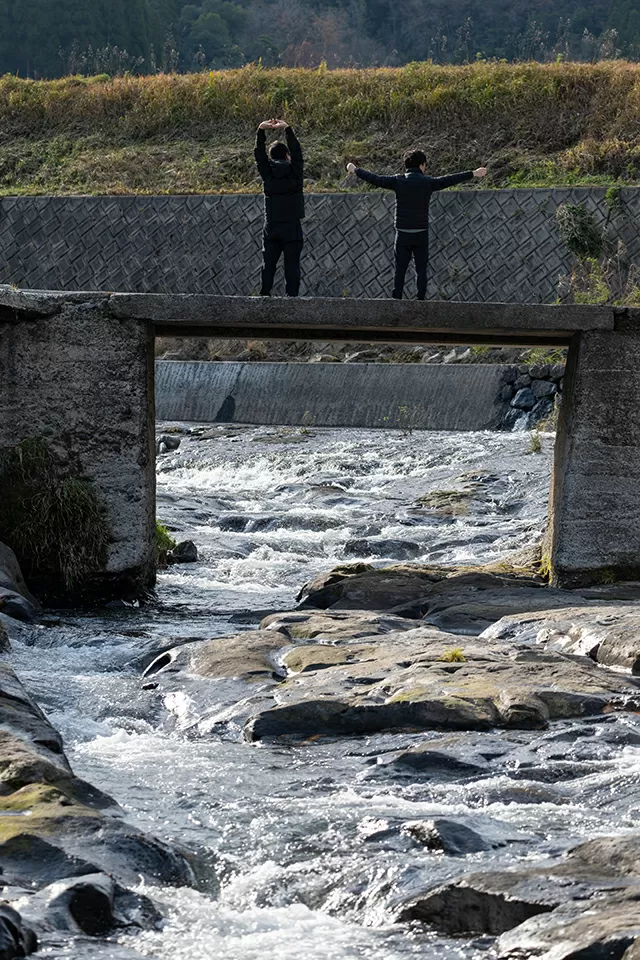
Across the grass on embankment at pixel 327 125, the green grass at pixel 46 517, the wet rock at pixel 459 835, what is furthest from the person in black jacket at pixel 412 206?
the grass on embankment at pixel 327 125

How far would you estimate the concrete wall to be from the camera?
2150cm

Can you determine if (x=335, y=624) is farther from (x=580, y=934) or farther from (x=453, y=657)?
(x=580, y=934)

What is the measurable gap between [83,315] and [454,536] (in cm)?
519

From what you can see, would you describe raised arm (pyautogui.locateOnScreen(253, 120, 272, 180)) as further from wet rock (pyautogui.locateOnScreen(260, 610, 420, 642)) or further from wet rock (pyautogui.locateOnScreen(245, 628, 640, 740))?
wet rock (pyautogui.locateOnScreen(245, 628, 640, 740))

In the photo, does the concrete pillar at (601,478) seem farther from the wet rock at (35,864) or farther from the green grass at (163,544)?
the wet rock at (35,864)

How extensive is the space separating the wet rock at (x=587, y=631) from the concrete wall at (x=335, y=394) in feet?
38.8

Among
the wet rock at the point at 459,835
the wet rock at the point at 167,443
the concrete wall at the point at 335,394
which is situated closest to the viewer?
the wet rock at the point at 459,835

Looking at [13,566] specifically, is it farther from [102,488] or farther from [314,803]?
[314,803]

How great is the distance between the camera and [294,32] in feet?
222

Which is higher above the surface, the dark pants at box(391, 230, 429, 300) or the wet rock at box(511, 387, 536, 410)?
the dark pants at box(391, 230, 429, 300)

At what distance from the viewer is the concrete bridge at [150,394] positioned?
1093 cm

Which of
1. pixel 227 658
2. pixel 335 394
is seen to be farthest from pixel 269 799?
pixel 335 394

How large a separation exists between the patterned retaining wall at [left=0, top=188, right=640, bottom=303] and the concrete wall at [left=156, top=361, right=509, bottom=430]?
3.95 metres

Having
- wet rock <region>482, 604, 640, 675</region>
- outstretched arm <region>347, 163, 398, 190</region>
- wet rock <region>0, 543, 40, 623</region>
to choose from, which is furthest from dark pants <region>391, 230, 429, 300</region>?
wet rock <region>0, 543, 40, 623</region>
